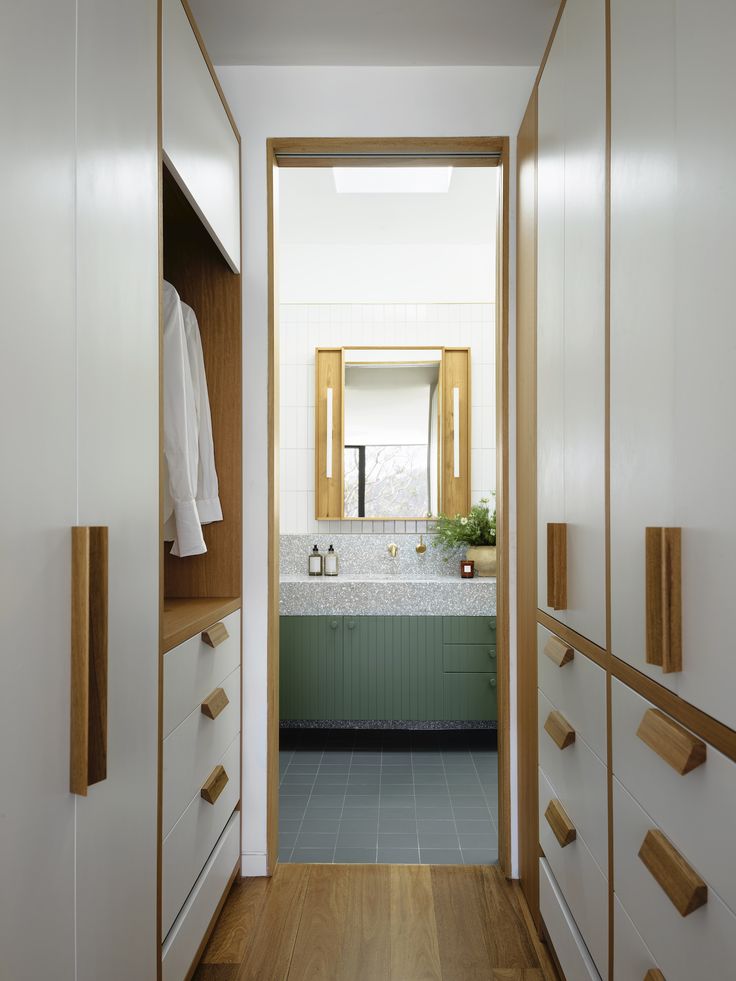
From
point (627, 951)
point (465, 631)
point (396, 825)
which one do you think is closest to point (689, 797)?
point (627, 951)

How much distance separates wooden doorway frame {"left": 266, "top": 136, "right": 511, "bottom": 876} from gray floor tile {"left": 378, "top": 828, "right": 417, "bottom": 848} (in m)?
0.34

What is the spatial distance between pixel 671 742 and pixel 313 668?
2.84 meters

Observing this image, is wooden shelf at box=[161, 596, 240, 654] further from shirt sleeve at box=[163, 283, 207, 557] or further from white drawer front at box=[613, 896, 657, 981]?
white drawer front at box=[613, 896, 657, 981]

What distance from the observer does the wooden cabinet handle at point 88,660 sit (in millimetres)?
1118

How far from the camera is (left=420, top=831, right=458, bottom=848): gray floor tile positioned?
2709 millimetres

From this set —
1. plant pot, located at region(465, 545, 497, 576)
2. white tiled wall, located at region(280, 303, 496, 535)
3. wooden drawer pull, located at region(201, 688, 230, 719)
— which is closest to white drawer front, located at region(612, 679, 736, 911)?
wooden drawer pull, located at region(201, 688, 230, 719)

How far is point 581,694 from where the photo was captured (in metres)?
1.67

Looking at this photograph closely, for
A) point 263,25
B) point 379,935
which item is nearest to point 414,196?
point 263,25

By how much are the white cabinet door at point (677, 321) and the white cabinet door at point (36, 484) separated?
894mm

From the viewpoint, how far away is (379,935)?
215 cm

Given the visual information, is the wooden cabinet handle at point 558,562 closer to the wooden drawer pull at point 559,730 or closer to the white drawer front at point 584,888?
the wooden drawer pull at point 559,730

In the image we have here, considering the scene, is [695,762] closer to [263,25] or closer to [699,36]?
[699,36]

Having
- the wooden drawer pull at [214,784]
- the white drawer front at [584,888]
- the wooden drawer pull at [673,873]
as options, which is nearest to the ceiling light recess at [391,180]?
the wooden drawer pull at [214,784]

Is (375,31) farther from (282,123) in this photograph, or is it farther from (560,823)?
(560,823)
